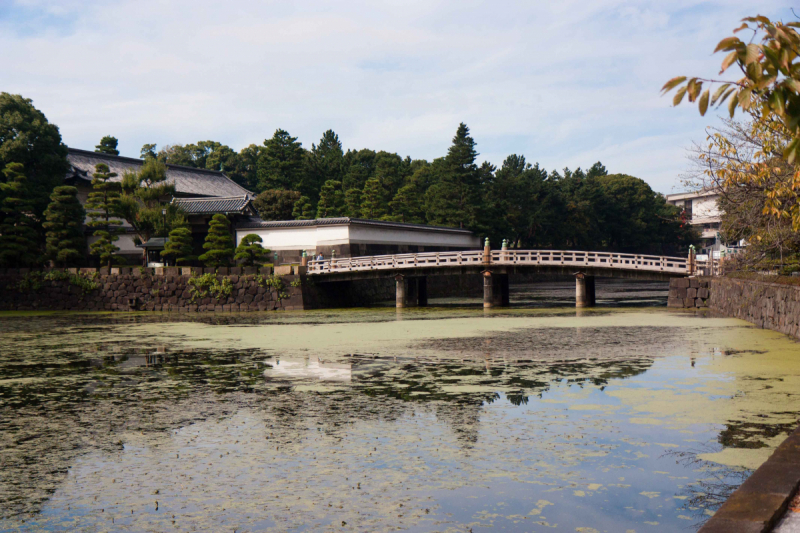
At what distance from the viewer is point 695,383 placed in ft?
34.9

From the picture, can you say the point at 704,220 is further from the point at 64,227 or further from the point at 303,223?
the point at 64,227

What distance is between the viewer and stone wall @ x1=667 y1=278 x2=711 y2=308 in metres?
28.4

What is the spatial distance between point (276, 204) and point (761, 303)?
114 feet

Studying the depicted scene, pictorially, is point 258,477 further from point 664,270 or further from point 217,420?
point 664,270

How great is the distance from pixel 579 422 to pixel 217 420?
430 centimetres

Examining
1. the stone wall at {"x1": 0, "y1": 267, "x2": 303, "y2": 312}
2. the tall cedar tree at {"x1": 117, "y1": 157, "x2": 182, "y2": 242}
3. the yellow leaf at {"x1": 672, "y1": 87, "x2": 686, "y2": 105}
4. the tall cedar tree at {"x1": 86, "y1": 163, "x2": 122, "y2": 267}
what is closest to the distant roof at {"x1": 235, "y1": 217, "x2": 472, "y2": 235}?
the tall cedar tree at {"x1": 117, "y1": 157, "x2": 182, "y2": 242}

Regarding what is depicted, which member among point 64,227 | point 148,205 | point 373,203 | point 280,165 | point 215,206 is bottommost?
point 64,227

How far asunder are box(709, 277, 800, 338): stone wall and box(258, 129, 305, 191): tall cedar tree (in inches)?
1506

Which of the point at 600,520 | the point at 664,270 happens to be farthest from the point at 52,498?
the point at 664,270

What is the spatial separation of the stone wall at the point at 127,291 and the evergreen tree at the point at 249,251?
4.09ft

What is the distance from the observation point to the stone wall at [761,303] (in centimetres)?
1708

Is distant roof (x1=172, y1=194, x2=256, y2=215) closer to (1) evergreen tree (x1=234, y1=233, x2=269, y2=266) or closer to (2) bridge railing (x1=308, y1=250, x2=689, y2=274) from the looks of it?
(1) evergreen tree (x1=234, y1=233, x2=269, y2=266)

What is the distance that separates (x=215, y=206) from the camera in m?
39.5

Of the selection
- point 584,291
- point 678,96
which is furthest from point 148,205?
point 678,96
